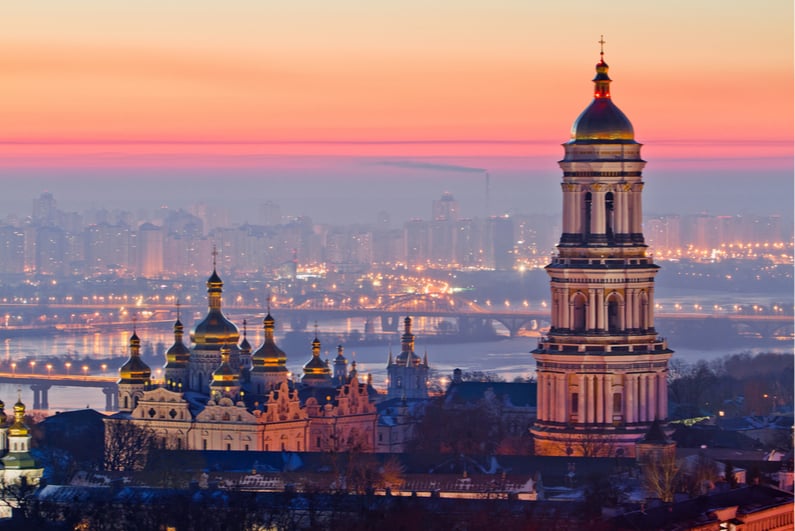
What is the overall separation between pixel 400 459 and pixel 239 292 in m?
98.0

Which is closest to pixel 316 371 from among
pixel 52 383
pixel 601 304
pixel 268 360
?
pixel 268 360

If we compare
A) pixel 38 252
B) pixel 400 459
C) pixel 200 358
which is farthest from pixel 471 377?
pixel 38 252

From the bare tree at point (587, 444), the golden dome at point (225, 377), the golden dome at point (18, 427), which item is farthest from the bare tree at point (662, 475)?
the golden dome at point (225, 377)

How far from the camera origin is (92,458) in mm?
49406

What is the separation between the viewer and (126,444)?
4916 centimetres

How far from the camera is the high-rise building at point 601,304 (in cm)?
4575

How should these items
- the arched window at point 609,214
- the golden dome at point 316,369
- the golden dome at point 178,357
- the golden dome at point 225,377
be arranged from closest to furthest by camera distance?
the arched window at point 609,214, the golden dome at point 225,377, the golden dome at point 178,357, the golden dome at point 316,369

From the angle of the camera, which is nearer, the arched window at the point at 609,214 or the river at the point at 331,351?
the arched window at the point at 609,214

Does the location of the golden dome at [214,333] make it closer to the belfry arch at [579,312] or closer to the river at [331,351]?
the belfry arch at [579,312]

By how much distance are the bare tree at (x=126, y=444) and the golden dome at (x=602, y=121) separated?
757 cm

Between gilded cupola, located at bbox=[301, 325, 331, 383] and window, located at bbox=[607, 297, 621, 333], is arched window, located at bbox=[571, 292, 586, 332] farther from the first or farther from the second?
gilded cupola, located at bbox=[301, 325, 331, 383]

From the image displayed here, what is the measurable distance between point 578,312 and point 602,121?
8.82 feet

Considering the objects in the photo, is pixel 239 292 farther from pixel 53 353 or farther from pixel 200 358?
pixel 200 358

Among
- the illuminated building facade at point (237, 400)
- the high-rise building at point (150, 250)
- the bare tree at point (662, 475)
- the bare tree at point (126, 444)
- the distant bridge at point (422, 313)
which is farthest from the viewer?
the high-rise building at point (150, 250)
